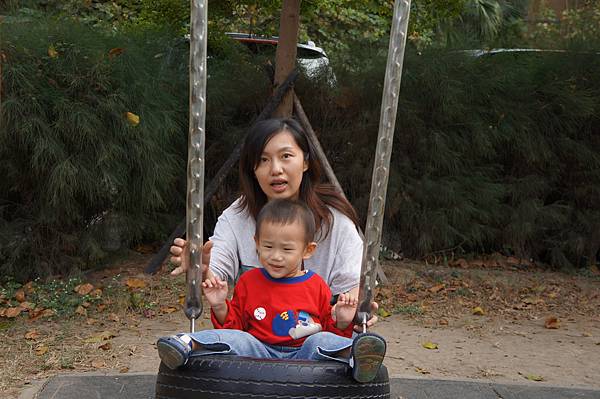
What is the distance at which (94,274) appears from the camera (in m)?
6.21

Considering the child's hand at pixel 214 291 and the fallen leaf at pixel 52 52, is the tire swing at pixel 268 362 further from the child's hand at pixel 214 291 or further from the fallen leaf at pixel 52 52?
the fallen leaf at pixel 52 52

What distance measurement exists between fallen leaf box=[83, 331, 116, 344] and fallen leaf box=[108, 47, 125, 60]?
1949 millimetres

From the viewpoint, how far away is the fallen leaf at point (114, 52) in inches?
231

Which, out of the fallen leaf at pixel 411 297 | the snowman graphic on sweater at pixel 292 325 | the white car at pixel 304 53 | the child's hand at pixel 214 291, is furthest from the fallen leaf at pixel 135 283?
the snowman graphic on sweater at pixel 292 325

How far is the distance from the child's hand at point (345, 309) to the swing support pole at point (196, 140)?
0.45 m

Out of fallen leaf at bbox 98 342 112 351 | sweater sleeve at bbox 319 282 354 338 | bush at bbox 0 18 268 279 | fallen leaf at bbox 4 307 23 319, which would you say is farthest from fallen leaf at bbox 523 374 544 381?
fallen leaf at bbox 4 307 23 319

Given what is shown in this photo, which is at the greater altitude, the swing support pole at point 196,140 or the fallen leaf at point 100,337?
the swing support pole at point 196,140

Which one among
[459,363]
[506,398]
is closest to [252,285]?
[506,398]

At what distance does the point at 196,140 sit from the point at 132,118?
133 inches

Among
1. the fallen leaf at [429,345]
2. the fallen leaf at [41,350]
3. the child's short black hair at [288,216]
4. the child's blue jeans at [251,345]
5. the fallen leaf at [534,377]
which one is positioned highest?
the child's short black hair at [288,216]

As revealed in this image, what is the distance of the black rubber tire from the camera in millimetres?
2373

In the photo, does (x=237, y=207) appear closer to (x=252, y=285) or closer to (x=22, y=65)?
(x=252, y=285)

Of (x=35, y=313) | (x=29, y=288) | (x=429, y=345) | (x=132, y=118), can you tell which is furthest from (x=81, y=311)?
(x=429, y=345)

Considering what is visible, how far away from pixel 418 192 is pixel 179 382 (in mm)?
4537
